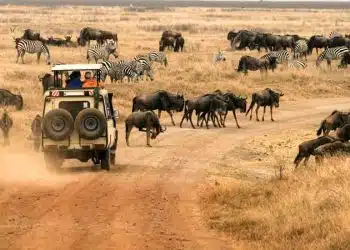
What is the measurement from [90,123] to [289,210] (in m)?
6.44

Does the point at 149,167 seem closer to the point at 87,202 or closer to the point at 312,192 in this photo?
the point at 87,202

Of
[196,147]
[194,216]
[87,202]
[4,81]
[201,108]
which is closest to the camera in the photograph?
[194,216]

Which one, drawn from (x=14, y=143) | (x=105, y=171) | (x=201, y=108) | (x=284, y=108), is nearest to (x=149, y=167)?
(x=105, y=171)

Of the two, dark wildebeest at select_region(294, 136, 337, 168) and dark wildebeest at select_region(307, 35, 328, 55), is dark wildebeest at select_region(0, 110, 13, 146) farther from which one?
dark wildebeest at select_region(307, 35, 328, 55)

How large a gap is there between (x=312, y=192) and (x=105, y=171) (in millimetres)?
6288

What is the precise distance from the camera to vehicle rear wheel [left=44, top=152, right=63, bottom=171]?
20.1 meters

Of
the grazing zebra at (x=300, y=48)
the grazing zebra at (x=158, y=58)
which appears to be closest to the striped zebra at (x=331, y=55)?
the grazing zebra at (x=300, y=48)

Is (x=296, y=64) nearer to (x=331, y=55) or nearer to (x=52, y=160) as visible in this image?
(x=331, y=55)

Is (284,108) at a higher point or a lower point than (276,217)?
lower

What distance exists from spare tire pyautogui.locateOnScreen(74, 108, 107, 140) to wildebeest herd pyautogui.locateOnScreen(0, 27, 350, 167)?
179 inches

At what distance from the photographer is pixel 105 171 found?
20484 millimetres

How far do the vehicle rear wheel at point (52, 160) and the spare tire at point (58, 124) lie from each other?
61cm

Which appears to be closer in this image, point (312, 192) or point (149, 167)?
point (312, 192)

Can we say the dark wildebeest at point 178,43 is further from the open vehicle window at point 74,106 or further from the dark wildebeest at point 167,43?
the open vehicle window at point 74,106
